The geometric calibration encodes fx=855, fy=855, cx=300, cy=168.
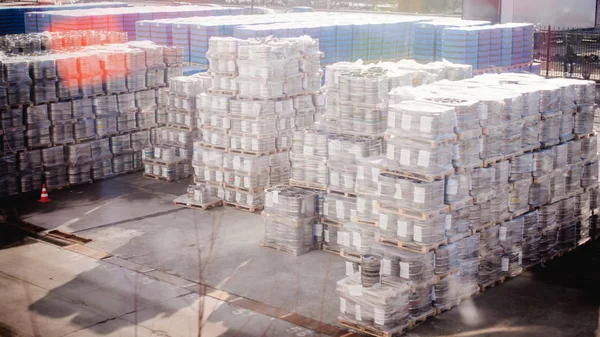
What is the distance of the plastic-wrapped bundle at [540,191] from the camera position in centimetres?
1413

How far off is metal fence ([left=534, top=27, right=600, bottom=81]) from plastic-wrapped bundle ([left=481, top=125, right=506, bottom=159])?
1876cm

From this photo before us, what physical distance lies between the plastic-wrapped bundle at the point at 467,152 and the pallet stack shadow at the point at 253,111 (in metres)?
5.72

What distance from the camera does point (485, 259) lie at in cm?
1336

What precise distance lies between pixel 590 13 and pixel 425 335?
31043mm

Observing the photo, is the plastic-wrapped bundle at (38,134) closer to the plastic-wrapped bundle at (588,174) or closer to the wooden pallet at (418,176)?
the wooden pallet at (418,176)

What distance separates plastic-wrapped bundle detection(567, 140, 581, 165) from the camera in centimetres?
1491

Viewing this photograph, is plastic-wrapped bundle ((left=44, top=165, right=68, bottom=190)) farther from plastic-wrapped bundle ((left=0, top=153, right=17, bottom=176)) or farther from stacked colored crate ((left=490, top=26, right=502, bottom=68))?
stacked colored crate ((left=490, top=26, right=502, bottom=68))

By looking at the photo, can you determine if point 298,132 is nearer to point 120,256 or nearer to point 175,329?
point 120,256

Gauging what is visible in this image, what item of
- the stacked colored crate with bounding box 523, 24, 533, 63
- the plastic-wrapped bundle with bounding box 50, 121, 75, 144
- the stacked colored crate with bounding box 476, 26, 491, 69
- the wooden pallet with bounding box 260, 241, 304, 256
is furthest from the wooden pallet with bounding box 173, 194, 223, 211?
the stacked colored crate with bounding box 523, 24, 533, 63

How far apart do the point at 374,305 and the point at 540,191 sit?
13.7ft

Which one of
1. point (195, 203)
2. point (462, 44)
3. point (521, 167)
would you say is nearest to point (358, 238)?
point (521, 167)

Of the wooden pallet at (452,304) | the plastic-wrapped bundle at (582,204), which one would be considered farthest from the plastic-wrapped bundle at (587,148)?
the wooden pallet at (452,304)

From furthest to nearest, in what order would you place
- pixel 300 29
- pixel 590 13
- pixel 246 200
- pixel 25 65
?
pixel 590 13 < pixel 300 29 < pixel 25 65 < pixel 246 200

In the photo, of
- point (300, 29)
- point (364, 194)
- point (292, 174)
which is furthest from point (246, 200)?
point (300, 29)
